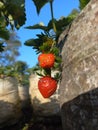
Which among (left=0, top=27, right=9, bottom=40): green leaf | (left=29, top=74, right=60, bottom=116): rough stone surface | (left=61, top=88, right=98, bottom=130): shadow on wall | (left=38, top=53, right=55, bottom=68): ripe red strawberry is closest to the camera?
(left=61, top=88, right=98, bottom=130): shadow on wall

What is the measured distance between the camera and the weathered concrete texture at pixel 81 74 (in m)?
0.87

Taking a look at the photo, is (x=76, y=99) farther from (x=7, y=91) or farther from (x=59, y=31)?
(x=7, y=91)

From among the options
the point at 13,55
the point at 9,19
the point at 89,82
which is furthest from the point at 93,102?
the point at 13,55

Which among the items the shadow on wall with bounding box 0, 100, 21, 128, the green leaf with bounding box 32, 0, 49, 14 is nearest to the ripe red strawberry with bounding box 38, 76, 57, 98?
the green leaf with bounding box 32, 0, 49, 14

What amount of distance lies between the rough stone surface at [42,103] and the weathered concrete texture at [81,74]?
147 inches

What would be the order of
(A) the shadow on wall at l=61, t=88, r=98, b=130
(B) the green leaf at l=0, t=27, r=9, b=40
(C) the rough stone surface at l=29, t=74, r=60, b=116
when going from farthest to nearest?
(C) the rough stone surface at l=29, t=74, r=60, b=116
(B) the green leaf at l=0, t=27, r=9, b=40
(A) the shadow on wall at l=61, t=88, r=98, b=130

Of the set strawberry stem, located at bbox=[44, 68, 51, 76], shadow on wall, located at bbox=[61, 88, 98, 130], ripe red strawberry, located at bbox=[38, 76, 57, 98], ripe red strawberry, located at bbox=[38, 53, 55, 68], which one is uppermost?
ripe red strawberry, located at bbox=[38, 53, 55, 68]

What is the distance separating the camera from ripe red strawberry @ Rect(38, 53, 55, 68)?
3.32ft

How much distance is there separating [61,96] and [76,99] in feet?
0.29

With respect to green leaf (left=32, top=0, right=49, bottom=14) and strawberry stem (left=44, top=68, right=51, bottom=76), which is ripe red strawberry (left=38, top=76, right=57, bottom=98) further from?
green leaf (left=32, top=0, right=49, bottom=14)

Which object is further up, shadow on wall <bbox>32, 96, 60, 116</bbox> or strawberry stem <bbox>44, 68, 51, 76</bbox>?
strawberry stem <bbox>44, 68, 51, 76</bbox>

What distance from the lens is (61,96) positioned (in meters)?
0.99

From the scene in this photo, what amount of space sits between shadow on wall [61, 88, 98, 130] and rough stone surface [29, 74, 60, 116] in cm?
374

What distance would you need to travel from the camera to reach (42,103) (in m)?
4.97
